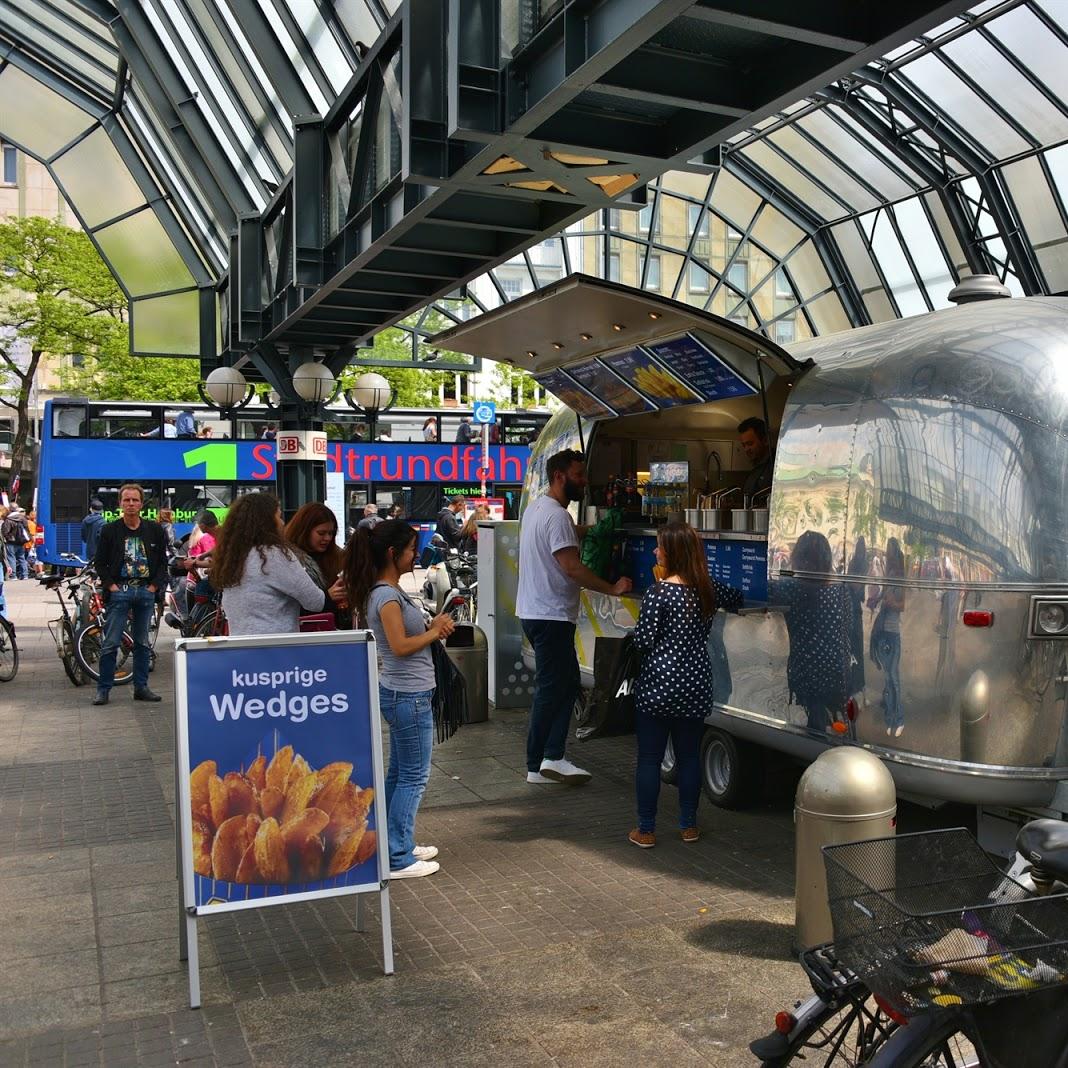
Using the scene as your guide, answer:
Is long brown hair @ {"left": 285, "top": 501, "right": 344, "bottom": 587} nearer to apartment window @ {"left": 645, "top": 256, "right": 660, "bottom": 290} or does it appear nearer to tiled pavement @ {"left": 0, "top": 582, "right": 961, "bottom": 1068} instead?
tiled pavement @ {"left": 0, "top": 582, "right": 961, "bottom": 1068}

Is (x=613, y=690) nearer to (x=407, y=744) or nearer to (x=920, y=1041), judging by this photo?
(x=407, y=744)

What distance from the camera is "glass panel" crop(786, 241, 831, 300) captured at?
2594 cm

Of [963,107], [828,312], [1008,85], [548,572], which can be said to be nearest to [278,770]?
[548,572]

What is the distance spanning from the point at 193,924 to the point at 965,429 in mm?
3887

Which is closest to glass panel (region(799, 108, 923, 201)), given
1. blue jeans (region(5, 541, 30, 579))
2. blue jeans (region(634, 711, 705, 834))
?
blue jeans (region(634, 711, 705, 834))

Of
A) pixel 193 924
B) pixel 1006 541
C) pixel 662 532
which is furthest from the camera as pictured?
pixel 662 532

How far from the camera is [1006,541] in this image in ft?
17.3

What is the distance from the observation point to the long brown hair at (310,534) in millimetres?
6465

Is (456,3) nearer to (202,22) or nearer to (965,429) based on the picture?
(965,429)

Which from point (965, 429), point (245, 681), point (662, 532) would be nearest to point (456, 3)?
point (662, 532)

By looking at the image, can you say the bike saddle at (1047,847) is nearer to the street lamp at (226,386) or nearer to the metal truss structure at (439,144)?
the metal truss structure at (439,144)

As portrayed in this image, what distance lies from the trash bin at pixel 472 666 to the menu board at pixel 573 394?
2109mm

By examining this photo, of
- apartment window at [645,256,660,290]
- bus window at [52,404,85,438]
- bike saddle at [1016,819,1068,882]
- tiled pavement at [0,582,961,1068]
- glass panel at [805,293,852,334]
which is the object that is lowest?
tiled pavement at [0,582,961,1068]

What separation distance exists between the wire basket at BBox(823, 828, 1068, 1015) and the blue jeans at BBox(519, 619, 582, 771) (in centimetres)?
473
